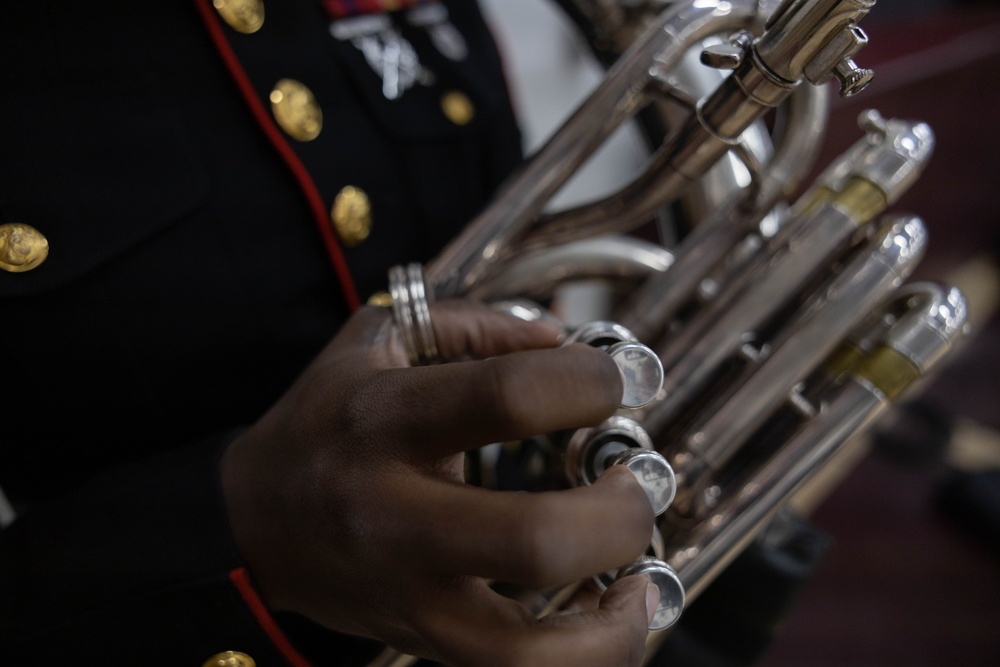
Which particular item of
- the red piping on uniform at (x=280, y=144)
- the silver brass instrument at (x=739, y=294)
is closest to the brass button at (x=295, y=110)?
the red piping on uniform at (x=280, y=144)

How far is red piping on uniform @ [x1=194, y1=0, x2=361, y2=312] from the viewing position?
0.36 metres

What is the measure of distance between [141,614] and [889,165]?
0.44 m

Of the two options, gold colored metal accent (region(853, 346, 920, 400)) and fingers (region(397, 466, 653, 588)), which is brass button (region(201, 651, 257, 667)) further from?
gold colored metal accent (region(853, 346, 920, 400))

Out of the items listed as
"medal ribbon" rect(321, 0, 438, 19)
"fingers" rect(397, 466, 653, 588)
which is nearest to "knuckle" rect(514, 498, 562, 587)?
"fingers" rect(397, 466, 653, 588)

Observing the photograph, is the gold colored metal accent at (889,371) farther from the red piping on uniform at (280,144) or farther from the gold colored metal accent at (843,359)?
the red piping on uniform at (280,144)

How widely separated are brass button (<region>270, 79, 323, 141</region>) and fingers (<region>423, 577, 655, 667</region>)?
0.28 m

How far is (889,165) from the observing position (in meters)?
0.37

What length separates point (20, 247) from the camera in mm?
298

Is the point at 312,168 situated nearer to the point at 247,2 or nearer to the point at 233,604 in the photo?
the point at 247,2

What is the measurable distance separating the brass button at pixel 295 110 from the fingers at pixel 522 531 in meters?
0.25

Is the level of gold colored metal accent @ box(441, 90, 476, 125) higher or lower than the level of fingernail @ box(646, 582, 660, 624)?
higher

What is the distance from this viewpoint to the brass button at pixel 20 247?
0.97 ft

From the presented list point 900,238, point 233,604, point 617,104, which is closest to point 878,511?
point 900,238

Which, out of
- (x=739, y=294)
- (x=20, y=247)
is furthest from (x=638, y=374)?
(x=20, y=247)
